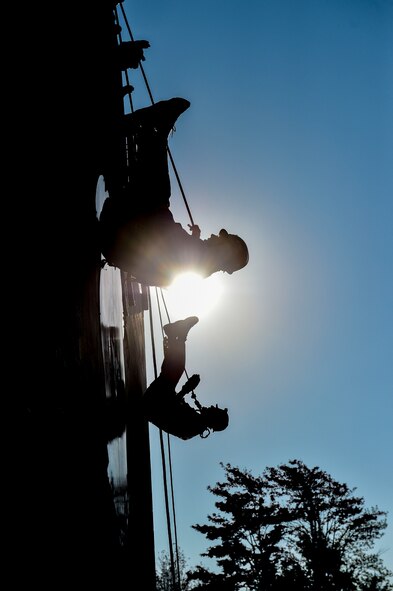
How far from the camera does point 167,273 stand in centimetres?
399

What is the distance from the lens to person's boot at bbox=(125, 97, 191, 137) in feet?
13.9

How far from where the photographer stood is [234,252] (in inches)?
152

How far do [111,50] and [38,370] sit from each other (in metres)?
4.86

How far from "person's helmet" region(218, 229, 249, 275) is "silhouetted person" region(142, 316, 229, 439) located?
32.5 inches

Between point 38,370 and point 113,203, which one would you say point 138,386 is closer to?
point 113,203

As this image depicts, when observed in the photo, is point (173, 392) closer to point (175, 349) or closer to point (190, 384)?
point (190, 384)

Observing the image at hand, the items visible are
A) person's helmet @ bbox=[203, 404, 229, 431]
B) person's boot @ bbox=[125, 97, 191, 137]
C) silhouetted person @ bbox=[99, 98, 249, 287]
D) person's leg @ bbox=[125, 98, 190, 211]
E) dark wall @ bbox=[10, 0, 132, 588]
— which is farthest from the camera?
person's helmet @ bbox=[203, 404, 229, 431]

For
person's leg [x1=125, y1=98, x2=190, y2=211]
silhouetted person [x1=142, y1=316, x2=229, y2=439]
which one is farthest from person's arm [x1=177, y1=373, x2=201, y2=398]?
person's leg [x1=125, y1=98, x2=190, y2=211]

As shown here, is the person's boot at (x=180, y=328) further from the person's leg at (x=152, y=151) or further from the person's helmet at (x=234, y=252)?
the person's leg at (x=152, y=151)

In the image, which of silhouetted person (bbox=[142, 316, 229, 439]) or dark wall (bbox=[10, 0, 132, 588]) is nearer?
dark wall (bbox=[10, 0, 132, 588])

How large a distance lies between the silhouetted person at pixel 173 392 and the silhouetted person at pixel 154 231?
62 cm

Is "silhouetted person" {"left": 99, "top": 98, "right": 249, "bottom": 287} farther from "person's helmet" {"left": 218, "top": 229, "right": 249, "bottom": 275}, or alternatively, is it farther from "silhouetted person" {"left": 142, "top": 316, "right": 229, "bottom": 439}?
"silhouetted person" {"left": 142, "top": 316, "right": 229, "bottom": 439}

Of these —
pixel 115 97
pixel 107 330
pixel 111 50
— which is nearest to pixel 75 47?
pixel 115 97

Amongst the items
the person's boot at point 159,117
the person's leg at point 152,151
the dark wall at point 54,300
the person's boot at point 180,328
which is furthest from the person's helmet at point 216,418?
the person's boot at point 159,117
